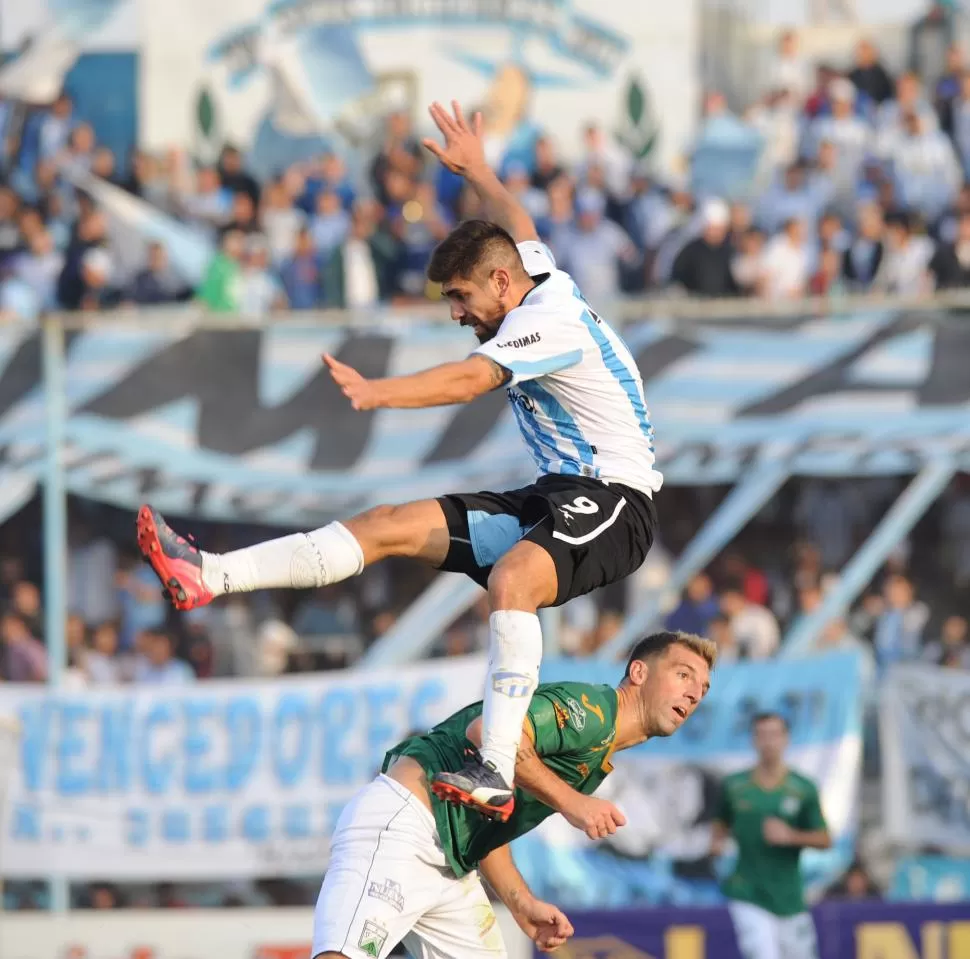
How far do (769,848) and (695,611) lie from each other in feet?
10.7

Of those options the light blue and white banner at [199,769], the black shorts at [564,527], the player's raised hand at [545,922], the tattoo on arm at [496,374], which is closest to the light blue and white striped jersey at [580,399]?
the black shorts at [564,527]

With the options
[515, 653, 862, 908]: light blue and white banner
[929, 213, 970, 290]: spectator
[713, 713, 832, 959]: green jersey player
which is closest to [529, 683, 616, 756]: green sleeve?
[713, 713, 832, 959]: green jersey player

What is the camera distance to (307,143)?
61.7 feet

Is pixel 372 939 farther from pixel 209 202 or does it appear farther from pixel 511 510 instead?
pixel 209 202

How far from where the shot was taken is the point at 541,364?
7.18 metres

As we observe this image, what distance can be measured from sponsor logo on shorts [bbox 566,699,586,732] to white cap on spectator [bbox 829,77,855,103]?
36.4ft

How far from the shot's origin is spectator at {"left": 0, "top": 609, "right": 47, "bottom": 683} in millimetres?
15086

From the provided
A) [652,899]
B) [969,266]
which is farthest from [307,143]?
[652,899]

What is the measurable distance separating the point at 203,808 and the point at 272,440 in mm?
2673

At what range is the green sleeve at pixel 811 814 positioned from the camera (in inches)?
454

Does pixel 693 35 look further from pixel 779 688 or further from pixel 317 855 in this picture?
pixel 317 855

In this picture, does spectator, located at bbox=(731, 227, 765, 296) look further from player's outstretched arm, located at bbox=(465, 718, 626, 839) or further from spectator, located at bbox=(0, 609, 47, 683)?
player's outstretched arm, located at bbox=(465, 718, 626, 839)

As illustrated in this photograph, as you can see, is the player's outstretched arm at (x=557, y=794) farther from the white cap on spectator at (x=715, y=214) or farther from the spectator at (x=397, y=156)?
the spectator at (x=397, y=156)

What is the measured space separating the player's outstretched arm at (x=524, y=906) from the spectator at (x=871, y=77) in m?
11.6
